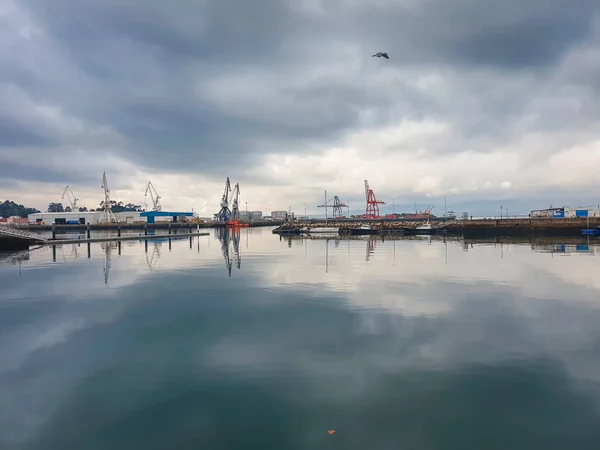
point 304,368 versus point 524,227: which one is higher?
point 524,227

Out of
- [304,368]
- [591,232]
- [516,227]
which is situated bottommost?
[304,368]

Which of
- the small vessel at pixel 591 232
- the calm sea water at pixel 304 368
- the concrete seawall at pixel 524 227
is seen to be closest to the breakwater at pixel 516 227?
the concrete seawall at pixel 524 227

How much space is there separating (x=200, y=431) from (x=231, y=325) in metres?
8.05

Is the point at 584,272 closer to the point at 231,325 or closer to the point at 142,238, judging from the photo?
the point at 231,325

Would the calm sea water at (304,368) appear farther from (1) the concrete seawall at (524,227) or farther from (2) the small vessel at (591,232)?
(1) the concrete seawall at (524,227)

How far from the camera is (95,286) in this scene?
90.0ft

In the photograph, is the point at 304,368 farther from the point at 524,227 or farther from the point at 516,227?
the point at 516,227

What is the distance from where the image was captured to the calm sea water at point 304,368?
8.33m

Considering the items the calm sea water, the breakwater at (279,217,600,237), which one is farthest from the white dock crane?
the calm sea water

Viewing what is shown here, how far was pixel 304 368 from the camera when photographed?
11688 mm

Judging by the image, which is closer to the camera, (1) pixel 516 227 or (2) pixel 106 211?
(1) pixel 516 227

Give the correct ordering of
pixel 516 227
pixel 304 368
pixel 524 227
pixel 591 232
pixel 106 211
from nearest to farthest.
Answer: pixel 304 368
pixel 591 232
pixel 524 227
pixel 516 227
pixel 106 211

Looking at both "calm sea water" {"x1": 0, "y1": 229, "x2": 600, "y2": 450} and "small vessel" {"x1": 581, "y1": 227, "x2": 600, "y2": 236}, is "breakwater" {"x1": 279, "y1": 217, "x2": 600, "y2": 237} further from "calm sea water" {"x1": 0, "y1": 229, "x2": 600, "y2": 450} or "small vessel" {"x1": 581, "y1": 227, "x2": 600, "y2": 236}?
"calm sea water" {"x1": 0, "y1": 229, "x2": 600, "y2": 450}

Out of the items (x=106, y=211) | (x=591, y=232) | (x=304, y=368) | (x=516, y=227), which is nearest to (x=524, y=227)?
(x=516, y=227)
